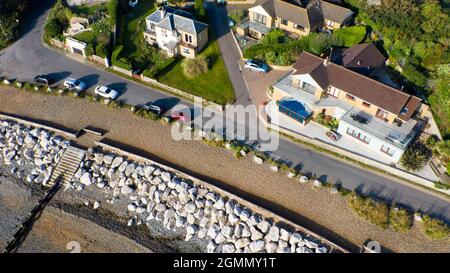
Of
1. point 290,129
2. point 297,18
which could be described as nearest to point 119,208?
point 290,129

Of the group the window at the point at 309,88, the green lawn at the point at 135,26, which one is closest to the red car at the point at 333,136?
the window at the point at 309,88

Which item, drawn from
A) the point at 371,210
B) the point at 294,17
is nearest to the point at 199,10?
the point at 294,17

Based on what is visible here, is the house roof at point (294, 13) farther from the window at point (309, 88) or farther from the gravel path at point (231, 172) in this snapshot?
the gravel path at point (231, 172)

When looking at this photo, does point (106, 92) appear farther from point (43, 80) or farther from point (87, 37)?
point (87, 37)

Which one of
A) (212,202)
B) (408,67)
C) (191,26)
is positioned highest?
(408,67)

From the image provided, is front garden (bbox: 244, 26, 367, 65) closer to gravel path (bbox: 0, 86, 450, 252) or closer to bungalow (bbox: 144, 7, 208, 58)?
bungalow (bbox: 144, 7, 208, 58)

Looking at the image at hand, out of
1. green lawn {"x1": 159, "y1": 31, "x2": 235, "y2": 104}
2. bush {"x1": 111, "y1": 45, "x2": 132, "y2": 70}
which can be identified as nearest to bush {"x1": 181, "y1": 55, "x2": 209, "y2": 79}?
green lawn {"x1": 159, "y1": 31, "x2": 235, "y2": 104}

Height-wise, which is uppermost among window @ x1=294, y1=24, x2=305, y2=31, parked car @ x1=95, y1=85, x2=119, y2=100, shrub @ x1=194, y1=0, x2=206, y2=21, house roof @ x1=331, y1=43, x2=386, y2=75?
house roof @ x1=331, y1=43, x2=386, y2=75

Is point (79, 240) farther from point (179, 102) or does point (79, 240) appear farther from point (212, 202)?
point (179, 102)
